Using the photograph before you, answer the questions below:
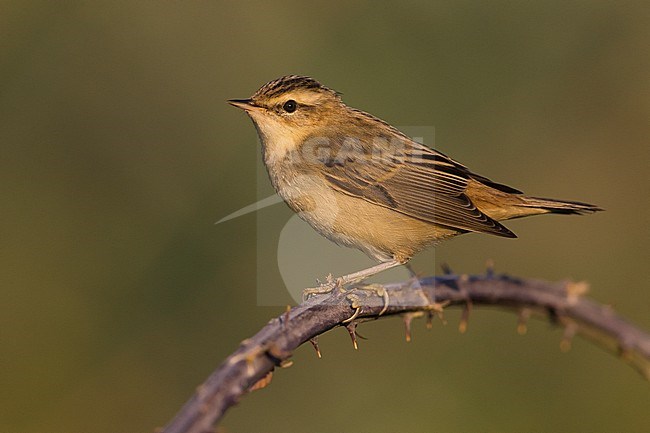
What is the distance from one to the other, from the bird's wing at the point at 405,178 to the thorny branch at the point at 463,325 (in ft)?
8.32

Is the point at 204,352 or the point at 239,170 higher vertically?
the point at 239,170

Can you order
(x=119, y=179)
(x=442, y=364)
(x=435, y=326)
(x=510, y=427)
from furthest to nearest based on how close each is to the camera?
1. (x=119, y=179)
2. (x=435, y=326)
3. (x=442, y=364)
4. (x=510, y=427)

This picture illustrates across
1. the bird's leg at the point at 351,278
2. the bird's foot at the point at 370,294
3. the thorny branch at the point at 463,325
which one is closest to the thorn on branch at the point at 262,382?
the thorny branch at the point at 463,325

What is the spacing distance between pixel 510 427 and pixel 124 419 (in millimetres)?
2398

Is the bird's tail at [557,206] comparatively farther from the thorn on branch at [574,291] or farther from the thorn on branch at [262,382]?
the thorn on branch at [262,382]

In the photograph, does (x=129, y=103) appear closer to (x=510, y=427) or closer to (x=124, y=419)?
(x=124, y=419)

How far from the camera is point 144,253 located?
5438 millimetres

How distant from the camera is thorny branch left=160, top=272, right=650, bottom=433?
1305 mm

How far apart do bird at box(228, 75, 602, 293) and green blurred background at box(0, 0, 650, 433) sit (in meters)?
0.66

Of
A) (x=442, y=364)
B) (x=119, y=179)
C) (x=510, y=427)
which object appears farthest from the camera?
(x=119, y=179)

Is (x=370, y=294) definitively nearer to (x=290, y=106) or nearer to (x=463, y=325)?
(x=463, y=325)

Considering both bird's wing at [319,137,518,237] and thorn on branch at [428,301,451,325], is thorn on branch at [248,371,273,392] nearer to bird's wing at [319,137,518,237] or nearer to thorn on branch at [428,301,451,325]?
thorn on branch at [428,301,451,325]

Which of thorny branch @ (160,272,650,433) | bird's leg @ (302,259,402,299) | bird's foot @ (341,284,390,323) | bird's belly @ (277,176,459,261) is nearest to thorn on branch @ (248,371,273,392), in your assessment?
thorny branch @ (160,272,650,433)

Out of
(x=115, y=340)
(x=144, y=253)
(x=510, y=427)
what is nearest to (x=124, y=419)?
(x=115, y=340)
